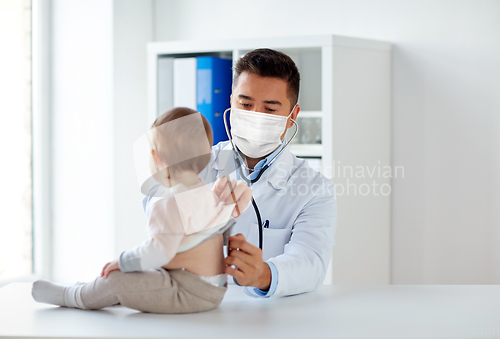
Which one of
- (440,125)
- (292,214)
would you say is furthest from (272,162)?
(440,125)

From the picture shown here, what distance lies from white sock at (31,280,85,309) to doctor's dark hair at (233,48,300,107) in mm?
852

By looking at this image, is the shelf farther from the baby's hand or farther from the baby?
the baby's hand

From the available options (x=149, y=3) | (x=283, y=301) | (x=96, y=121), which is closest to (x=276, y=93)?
(x=283, y=301)

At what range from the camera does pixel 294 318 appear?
884 millimetres

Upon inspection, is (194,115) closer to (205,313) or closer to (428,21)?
(205,313)

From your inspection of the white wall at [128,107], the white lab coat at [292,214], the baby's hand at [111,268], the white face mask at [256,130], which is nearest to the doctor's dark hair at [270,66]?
the white face mask at [256,130]

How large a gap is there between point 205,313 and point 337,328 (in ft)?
0.81

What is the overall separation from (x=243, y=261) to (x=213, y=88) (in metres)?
1.82

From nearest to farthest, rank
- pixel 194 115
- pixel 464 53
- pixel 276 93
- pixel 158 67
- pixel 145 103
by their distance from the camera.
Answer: pixel 194 115 → pixel 276 93 → pixel 464 53 → pixel 158 67 → pixel 145 103

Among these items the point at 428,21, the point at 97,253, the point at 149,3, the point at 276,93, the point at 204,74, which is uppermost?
the point at 149,3

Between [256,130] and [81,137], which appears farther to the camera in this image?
[81,137]

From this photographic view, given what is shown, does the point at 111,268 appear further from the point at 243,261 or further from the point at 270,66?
the point at 270,66

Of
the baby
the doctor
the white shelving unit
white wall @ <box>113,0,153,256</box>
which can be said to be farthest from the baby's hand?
white wall @ <box>113,0,153,256</box>

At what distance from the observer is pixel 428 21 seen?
2.66 meters
